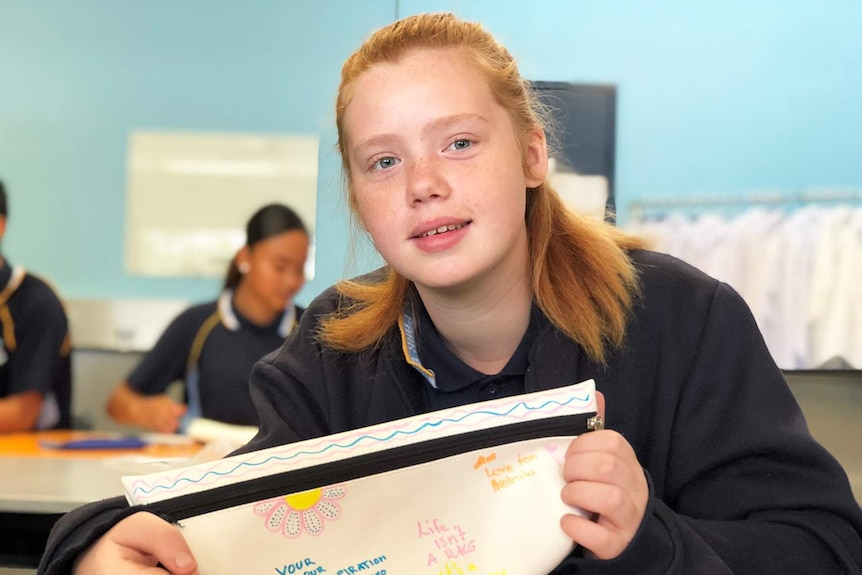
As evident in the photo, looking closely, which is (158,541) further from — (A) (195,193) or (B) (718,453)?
(A) (195,193)

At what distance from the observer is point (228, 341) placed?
233 centimetres

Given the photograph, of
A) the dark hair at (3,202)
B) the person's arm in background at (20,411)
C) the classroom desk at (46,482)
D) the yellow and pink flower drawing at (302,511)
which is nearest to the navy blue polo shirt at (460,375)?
the yellow and pink flower drawing at (302,511)

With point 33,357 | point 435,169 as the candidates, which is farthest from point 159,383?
point 435,169

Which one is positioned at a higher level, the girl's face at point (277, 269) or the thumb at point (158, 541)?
the thumb at point (158, 541)

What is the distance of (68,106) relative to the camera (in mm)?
2633

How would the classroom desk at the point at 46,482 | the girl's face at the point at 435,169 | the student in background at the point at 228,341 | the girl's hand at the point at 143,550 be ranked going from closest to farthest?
the girl's hand at the point at 143,550
the girl's face at the point at 435,169
the classroom desk at the point at 46,482
the student in background at the point at 228,341

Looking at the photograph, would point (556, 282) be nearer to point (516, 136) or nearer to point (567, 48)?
point (516, 136)

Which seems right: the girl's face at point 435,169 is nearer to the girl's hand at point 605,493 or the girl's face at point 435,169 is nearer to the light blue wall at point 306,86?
the girl's hand at point 605,493

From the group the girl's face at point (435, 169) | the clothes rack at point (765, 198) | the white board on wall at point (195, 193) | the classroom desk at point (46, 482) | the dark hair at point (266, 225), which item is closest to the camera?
the girl's face at point (435, 169)

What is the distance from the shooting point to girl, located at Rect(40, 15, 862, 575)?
1.91ft

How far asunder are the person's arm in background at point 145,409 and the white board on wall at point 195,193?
0.38 metres

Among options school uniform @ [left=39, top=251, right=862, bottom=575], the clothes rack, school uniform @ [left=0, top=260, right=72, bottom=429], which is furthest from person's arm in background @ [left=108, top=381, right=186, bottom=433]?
school uniform @ [left=39, top=251, right=862, bottom=575]

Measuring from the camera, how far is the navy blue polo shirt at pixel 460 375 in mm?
782

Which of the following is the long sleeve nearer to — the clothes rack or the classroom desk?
the classroom desk
